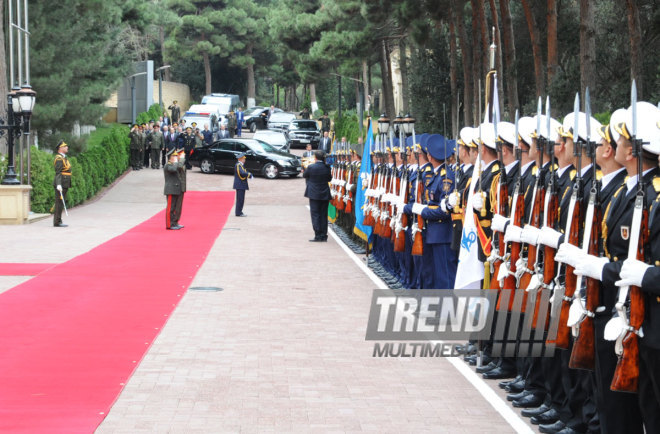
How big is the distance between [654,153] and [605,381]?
1340 millimetres

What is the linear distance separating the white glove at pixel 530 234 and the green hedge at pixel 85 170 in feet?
71.8

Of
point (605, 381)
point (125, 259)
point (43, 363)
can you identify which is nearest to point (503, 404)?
point (605, 381)

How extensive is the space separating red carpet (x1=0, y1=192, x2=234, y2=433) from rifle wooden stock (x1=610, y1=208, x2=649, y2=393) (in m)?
3.61

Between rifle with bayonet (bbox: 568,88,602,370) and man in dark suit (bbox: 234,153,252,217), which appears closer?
→ rifle with bayonet (bbox: 568,88,602,370)

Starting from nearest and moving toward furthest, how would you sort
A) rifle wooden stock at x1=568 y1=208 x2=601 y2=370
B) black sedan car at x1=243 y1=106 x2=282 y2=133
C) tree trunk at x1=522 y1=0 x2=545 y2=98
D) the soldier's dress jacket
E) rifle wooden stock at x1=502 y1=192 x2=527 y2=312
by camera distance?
the soldier's dress jacket
rifle wooden stock at x1=568 y1=208 x2=601 y2=370
rifle wooden stock at x1=502 y1=192 x2=527 y2=312
tree trunk at x1=522 y1=0 x2=545 y2=98
black sedan car at x1=243 y1=106 x2=282 y2=133

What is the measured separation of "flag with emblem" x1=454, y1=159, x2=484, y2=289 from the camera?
28.7ft

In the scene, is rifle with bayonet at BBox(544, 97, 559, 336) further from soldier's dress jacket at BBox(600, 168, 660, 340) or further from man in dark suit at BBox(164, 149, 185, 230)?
man in dark suit at BBox(164, 149, 185, 230)

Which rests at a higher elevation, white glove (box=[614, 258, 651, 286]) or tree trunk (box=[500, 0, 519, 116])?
tree trunk (box=[500, 0, 519, 116])

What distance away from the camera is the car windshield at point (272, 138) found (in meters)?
45.7

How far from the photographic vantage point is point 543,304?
6.68m

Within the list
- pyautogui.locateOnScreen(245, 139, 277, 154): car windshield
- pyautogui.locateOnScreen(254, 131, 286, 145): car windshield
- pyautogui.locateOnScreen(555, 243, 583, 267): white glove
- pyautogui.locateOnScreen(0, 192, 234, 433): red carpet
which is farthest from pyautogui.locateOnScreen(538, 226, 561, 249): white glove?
pyautogui.locateOnScreen(254, 131, 286, 145): car windshield

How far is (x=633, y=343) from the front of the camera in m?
5.19

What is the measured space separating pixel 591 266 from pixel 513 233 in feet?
5.61

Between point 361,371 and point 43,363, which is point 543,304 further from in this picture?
point 43,363
